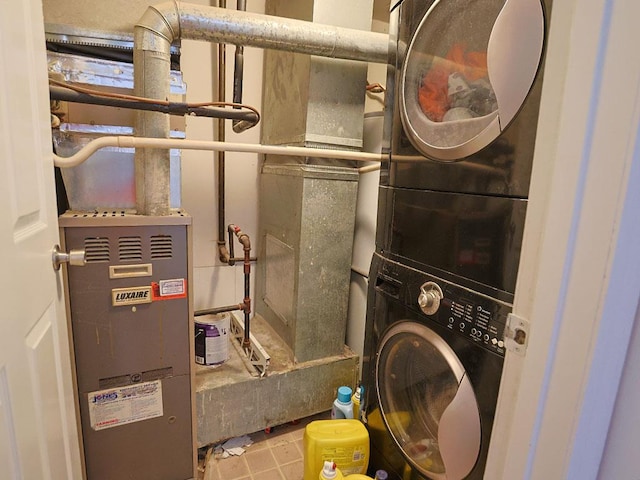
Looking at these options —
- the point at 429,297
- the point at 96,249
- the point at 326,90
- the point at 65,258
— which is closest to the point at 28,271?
the point at 65,258

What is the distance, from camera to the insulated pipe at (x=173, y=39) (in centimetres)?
125

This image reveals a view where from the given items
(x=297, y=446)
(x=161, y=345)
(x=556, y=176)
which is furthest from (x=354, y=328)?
(x=556, y=176)

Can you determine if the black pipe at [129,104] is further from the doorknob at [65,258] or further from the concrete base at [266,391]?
the concrete base at [266,391]

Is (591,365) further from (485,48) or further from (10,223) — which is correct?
(10,223)

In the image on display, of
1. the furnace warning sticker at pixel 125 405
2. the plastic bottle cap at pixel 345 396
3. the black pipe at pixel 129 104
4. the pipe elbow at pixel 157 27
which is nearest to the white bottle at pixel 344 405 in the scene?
the plastic bottle cap at pixel 345 396

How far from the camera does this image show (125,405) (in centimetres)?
134

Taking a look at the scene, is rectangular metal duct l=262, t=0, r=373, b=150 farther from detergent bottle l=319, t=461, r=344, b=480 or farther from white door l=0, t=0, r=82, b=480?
detergent bottle l=319, t=461, r=344, b=480

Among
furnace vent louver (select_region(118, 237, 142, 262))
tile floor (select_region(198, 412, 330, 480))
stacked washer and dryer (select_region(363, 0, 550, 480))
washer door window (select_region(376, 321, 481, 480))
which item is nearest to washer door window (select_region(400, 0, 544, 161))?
stacked washer and dryer (select_region(363, 0, 550, 480))

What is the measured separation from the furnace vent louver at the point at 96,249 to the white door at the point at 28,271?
278 mm

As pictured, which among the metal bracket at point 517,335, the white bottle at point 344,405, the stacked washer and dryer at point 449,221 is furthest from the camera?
the white bottle at point 344,405

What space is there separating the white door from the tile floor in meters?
0.83

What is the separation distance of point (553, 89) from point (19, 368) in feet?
3.30

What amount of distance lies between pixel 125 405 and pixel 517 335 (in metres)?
1.41

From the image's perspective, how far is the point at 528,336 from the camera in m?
0.55
